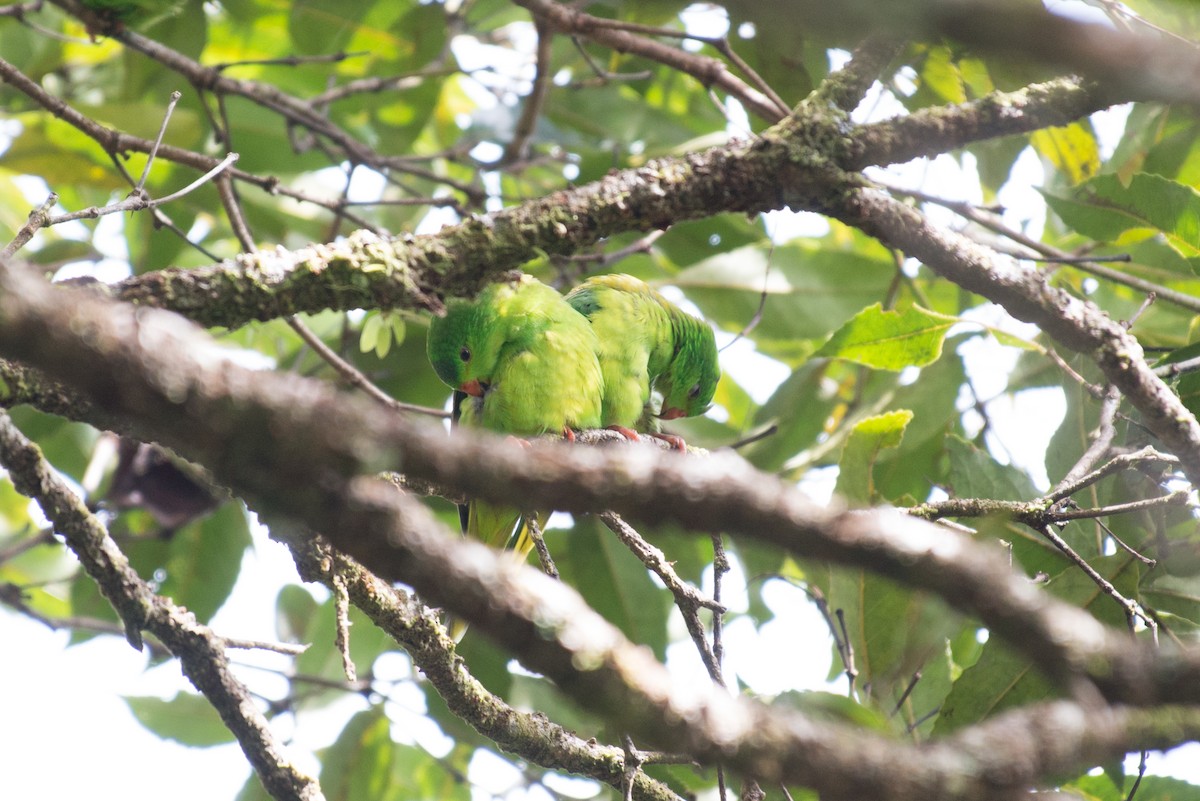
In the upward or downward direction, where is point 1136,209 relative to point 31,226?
upward

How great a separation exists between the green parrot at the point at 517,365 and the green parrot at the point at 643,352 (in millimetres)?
226

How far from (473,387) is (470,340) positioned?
0.22m

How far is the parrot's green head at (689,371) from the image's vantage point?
499cm

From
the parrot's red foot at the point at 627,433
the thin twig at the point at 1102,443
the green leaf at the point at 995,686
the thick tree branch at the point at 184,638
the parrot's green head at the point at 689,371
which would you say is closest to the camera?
the thick tree branch at the point at 184,638

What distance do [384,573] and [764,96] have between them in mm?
3646

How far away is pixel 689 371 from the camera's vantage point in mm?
5035

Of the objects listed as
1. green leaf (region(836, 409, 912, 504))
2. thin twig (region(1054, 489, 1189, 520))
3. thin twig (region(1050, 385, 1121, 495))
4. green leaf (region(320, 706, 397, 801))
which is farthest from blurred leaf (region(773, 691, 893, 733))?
green leaf (region(320, 706, 397, 801))

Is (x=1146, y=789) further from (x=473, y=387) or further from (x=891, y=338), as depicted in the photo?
(x=473, y=387)

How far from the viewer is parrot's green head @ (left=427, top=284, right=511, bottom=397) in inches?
167

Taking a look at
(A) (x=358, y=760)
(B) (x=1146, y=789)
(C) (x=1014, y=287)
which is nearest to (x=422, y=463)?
(C) (x=1014, y=287)

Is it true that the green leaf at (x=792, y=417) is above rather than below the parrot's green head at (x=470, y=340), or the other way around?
below

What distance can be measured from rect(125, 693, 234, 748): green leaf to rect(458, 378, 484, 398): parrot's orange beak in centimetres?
218

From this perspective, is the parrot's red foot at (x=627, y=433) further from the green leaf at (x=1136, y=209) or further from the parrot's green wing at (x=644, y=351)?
the green leaf at (x=1136, y=209)

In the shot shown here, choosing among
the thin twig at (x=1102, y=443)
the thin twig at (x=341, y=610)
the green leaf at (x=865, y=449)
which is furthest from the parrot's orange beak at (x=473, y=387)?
the thin twig at (x=1102, y=443)
